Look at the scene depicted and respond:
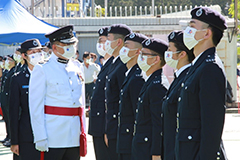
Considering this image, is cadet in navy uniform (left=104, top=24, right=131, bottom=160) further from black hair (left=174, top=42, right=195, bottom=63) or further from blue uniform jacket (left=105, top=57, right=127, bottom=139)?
black hair (left=174, top=42, right=195, bottom=63)

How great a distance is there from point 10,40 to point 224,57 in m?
9.89

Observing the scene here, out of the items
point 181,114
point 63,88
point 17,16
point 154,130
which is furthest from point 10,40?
point 181,114

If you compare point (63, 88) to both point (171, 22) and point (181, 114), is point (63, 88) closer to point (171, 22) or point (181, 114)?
point (181, 114)

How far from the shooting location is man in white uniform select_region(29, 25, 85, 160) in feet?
18.1

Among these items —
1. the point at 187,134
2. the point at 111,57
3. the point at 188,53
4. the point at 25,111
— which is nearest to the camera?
the point at 187,134

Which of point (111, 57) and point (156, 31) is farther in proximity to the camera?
point (156, 31)

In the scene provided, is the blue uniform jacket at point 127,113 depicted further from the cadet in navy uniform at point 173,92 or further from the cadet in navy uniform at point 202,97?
the cadet in navy uniform at point 202,97

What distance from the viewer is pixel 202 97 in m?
3.98

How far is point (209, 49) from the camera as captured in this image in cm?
420

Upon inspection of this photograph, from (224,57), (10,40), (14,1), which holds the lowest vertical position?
(224,57)

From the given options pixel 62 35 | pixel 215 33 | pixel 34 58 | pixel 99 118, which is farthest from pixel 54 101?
pixel 215 33

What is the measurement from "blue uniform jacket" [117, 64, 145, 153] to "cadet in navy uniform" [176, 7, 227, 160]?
1682mm

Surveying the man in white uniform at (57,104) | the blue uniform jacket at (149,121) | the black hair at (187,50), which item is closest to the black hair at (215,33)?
the black hair at (187,50)

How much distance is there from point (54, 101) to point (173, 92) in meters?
1.54
